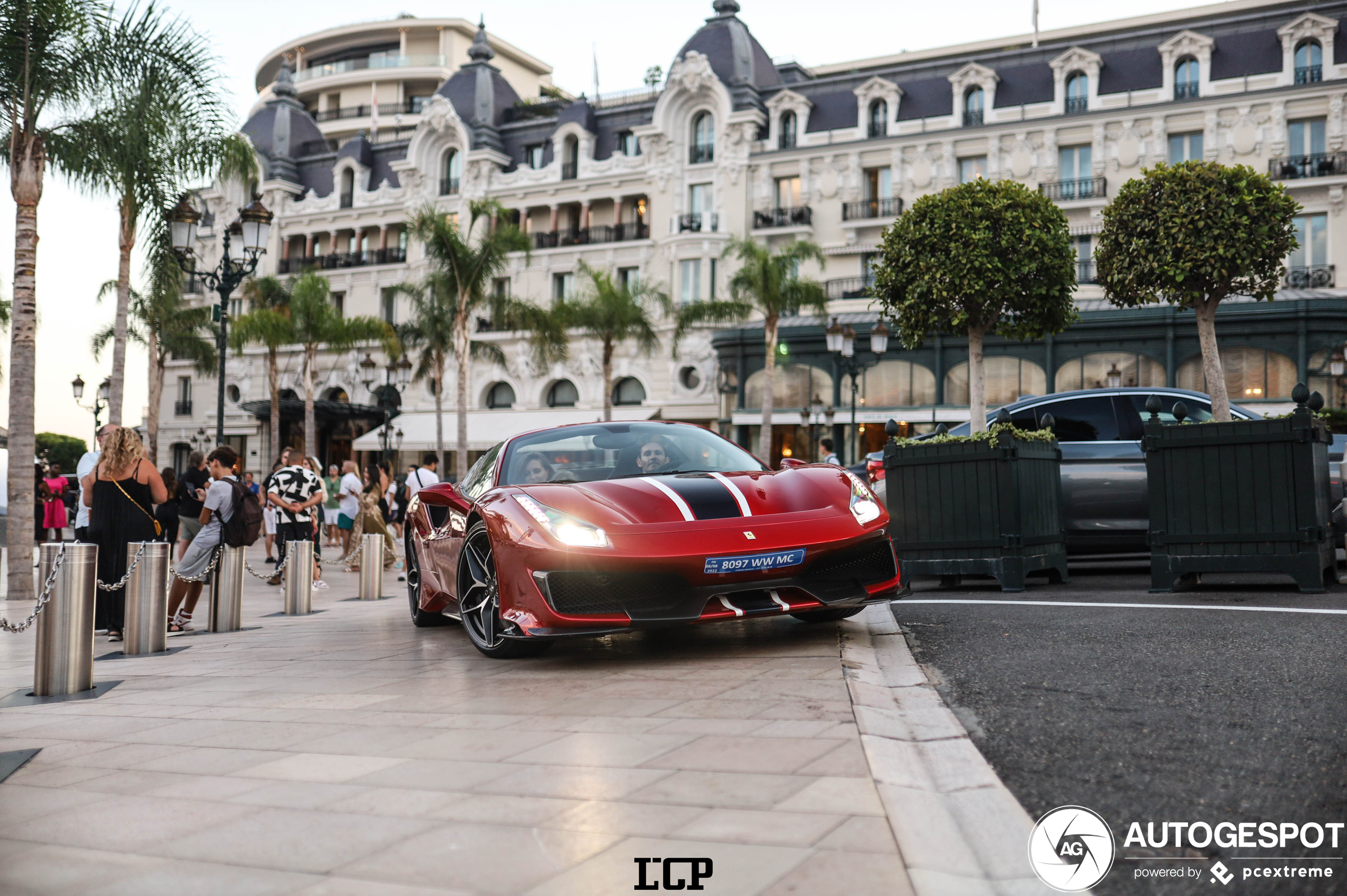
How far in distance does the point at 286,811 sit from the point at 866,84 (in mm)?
40245

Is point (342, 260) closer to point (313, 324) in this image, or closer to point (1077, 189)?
point (313, 324)

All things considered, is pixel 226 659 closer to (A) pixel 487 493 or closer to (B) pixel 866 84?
(A) pixel 487 493

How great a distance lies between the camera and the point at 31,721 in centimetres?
500

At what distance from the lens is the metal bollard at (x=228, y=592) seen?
29.7ft

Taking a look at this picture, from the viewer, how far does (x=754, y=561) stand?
17.3 ft

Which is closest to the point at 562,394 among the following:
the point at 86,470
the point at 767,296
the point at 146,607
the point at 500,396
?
the point at 500,396

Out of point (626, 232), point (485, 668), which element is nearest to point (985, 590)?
point (485, 668)

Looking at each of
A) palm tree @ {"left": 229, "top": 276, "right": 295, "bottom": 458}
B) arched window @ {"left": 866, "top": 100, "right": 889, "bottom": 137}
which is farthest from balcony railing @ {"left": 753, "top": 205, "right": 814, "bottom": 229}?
palm tree @ {"left": 229, "top": 276, "right": 295, "bottom": 458}

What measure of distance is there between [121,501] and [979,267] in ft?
36.3

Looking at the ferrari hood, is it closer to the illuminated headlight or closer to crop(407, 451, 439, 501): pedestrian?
the illuminated headlight

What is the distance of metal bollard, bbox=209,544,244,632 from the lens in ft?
29.7

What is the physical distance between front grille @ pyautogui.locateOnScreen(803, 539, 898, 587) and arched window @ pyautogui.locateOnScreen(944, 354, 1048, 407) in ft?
99.0

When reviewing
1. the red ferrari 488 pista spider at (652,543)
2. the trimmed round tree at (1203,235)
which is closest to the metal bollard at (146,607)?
the red ferrari 488 pista spider at (652,543)

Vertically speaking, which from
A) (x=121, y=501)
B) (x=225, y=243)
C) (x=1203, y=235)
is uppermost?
(x=225, y=243)
